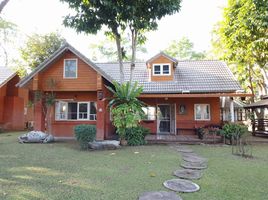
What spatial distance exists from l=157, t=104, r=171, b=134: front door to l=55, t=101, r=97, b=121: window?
15.5 ft

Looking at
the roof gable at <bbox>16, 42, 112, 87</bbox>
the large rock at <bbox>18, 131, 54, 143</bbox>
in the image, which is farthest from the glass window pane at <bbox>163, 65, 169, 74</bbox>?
the large rock at <bbox>18, 131, 54, 143</bbox>

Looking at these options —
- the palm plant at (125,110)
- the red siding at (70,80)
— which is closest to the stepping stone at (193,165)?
the palm plant at (125,110)

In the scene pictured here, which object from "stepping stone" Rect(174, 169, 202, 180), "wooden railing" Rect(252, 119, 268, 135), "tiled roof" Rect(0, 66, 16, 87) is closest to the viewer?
"stepping stone" Rect(174, 169, 202, 180)

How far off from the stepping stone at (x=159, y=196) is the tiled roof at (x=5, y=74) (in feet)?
58.8

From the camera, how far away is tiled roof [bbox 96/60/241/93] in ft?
47.2

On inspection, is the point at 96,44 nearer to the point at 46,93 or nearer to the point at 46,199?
the point at 46,93

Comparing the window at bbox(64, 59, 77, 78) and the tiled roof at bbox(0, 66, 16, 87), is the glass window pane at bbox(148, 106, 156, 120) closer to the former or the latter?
the window at bbox(64, 59, 77, 78)

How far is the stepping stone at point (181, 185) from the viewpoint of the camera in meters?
4.82

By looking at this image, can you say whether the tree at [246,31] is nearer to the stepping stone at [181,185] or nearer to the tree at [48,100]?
the tree at [48,100]

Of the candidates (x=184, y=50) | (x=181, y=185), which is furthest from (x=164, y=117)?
(x=184, y=50)

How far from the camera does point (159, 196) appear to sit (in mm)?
4406

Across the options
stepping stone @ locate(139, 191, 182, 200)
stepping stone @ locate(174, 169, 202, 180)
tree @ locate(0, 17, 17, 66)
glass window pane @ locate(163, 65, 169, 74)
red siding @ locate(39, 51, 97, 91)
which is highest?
tree @ locate(0, 17, 17, 66)

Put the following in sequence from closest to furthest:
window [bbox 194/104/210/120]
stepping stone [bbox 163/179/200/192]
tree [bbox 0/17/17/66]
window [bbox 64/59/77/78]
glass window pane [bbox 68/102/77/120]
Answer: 1. stepping stone [bbox 163/179/200/192]
2. window [bbox 64/59/77/78]
3. glass window pane [bbox 68/102/77/120]
4. window [bbox 194/104/210/120]
5. tree [bbox 0/17/17/66]

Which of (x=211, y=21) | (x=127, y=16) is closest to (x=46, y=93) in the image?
(x=127, y=16)
